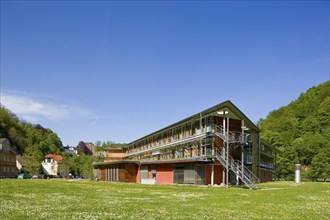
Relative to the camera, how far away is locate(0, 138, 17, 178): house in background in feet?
294

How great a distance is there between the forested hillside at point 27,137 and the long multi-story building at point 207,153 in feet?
215

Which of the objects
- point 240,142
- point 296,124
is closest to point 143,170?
point 240,142

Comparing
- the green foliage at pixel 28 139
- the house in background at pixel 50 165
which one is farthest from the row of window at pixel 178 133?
the house in background at pixel 50 165

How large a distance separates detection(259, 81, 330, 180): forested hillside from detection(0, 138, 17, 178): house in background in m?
73.4

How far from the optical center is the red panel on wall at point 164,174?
50344 mm

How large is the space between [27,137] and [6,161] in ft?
187

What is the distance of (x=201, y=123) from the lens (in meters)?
45.4

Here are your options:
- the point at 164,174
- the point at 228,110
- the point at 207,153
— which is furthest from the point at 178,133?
the point at 228,110

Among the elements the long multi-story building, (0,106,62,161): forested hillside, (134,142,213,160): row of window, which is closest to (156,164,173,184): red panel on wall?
the long multi-story building

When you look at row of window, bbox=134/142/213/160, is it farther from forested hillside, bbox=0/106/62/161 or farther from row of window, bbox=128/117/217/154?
forested hillside, bbox=0/106/62/161

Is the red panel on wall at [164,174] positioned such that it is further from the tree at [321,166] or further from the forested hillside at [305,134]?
the tree at [321,166]

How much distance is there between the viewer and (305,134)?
9856 centimetres

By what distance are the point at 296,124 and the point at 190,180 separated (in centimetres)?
6987

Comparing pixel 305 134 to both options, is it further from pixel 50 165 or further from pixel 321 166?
pixel 50 165
